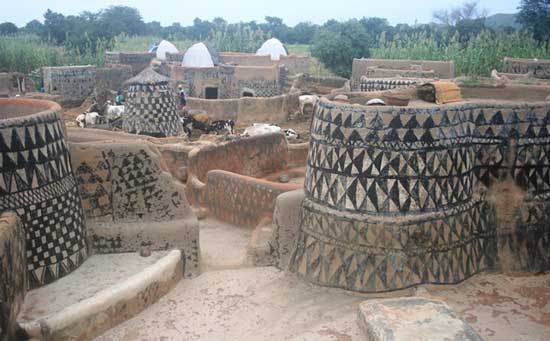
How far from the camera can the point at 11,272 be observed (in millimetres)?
5094

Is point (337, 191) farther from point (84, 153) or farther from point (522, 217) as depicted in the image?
point (84, 153)

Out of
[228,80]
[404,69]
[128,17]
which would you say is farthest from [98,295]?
[128,17]

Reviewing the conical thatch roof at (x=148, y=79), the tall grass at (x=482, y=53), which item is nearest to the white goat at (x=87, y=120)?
the conical thatch roof at (x=148, y=79)

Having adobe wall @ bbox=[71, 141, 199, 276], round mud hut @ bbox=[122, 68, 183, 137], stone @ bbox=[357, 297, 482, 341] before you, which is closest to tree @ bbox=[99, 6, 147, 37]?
round mud hut @ bbox=[122, 68, 183, 137]

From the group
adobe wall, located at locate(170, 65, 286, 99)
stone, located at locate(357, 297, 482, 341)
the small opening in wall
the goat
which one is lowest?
stone, located at locate(357, 297, 482, 341)

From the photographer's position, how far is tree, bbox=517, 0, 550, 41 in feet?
112

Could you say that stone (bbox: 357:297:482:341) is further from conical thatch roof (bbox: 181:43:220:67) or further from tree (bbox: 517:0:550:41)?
tree (bbox: 517:0:550:41)

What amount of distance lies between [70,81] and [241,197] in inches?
662

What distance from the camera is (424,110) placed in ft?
19.6

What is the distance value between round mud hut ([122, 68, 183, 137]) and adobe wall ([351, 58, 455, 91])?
302 inches

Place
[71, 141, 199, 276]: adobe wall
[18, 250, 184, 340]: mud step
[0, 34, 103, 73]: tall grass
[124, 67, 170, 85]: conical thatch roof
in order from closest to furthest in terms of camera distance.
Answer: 1. [18, 250, 184, 340]: mud step
2. [71, 141, 199, 276]: adobe wall
3. [124, 67, 170, 85]: conical thatch roof
4. [0, 34, 103, 73]: tall grass

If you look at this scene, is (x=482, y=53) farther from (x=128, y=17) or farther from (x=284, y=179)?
(x=128, y=17)

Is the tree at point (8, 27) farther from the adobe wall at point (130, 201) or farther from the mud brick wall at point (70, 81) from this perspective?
the adobe wall at point (130, 201)

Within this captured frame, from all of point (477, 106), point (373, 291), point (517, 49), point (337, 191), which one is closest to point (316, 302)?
point (373, 291)
